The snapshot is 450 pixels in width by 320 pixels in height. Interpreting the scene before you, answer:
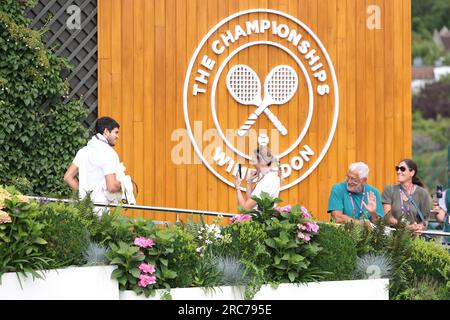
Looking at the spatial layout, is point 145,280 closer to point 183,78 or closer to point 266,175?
point 266,175

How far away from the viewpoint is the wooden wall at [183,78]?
1105 cm

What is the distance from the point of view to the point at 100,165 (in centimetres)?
877

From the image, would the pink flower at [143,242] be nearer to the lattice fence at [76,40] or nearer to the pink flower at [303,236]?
the pink flower at [303,236]

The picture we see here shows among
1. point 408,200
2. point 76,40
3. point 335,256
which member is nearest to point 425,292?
point 335,256

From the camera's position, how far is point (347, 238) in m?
7.89

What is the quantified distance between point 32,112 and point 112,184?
2378mm

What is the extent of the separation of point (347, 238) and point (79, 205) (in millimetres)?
1984

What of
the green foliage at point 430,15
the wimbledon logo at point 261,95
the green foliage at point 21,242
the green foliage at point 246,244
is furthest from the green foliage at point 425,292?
the green foliage at point 430,15

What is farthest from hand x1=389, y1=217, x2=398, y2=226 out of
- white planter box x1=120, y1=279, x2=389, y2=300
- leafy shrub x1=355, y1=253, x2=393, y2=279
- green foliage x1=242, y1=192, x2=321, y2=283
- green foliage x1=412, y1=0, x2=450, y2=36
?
green foliage x1=412, y1=0, x2=450, y2=36

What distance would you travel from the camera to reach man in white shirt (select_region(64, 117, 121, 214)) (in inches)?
344

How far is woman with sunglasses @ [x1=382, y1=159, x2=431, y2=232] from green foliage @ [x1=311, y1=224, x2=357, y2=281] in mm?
1612

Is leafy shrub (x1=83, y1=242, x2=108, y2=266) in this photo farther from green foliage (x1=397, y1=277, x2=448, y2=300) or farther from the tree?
the tree

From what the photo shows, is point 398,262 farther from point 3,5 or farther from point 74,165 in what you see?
point 3,5

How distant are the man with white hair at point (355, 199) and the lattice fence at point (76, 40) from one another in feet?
10.5
